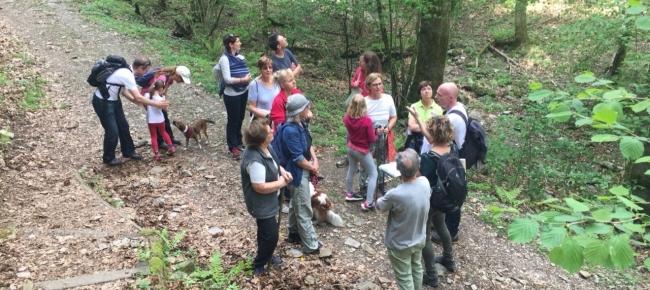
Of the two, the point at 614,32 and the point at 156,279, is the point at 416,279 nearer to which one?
the point at 156,279

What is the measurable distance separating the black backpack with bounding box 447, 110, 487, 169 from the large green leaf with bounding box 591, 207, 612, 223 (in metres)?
3.02

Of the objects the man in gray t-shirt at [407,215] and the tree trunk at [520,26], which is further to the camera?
the tree trunk at [520,26]

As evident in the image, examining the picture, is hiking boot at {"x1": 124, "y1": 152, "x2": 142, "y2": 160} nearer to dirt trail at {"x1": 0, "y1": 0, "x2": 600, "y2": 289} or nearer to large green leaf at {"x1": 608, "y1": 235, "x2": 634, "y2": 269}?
dirt trail at {"x1": 0, "y1": 0, "x2": 600, "y2": 289}

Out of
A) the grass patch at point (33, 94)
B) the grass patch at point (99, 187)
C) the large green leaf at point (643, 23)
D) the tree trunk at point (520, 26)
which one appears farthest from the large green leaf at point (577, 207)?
the tree trunk at point (520, 26)

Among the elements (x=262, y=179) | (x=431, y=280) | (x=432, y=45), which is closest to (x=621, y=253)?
(x=262, y=179)

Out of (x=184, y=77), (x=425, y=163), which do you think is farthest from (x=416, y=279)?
(x=184, y=77)

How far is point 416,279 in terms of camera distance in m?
4.85

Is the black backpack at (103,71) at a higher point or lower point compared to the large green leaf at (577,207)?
higher

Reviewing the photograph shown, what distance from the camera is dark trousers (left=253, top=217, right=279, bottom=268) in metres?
4.71

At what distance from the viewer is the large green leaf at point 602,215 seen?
2592 mm

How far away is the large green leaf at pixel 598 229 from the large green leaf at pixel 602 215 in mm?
32

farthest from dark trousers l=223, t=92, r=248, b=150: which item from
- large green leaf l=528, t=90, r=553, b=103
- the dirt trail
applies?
large green leaf l=528, t=90, r=553, b=103

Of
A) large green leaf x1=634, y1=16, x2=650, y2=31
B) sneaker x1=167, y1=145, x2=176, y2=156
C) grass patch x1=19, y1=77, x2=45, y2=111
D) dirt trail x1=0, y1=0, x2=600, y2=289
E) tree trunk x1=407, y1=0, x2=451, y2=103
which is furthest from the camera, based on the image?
tree trunk x1=407, y1=0, x2=451, y2=103

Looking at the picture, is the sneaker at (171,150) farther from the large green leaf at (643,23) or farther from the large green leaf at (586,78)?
the large green leaf at (643,23)
